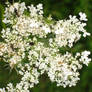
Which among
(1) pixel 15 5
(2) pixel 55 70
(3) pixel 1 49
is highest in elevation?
(1) pixel 15 5

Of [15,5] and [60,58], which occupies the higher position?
[15,5]

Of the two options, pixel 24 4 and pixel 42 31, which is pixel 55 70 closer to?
pixel 42 31

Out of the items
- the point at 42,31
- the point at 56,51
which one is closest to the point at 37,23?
the point at 42,31

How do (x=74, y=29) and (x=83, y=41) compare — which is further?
(x=83, y=41)

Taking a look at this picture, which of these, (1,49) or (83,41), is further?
(83,41)

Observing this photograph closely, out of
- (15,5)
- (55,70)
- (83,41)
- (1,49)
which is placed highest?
(83,41)

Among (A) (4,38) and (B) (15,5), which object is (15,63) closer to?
(A) (4,38)

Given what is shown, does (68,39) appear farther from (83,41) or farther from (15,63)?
(83,41)

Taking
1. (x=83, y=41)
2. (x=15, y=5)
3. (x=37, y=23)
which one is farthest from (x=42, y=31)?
(x=83, y=41)

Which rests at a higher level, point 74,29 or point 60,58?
point 74,29
